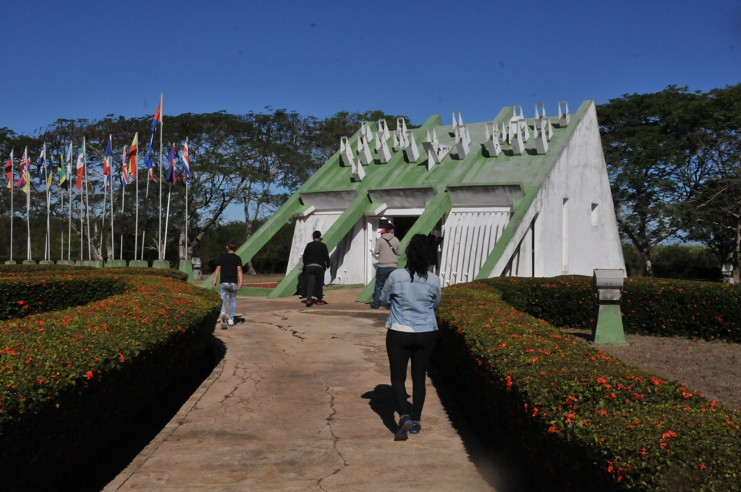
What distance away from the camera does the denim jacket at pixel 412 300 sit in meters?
7.38

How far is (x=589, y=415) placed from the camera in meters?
4.74

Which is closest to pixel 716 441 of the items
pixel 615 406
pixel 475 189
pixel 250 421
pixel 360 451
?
pixel 615 406

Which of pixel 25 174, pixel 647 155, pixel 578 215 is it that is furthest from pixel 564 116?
pixel 25 174

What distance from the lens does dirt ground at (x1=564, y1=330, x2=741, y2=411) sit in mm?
9625

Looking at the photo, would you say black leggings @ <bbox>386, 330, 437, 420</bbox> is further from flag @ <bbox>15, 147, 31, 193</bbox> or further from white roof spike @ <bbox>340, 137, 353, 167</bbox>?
flag @ <bbox>15, 147, 31, 193</bbox>

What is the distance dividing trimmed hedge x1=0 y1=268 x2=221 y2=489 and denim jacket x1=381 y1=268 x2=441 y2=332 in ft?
7.83

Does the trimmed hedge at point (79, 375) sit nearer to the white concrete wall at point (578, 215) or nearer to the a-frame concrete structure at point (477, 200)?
the a-frame concrete structure at point (477, 200)

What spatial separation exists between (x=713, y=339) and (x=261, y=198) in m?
35.3

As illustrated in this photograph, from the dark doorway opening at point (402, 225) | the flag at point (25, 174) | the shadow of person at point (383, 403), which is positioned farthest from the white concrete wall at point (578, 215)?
the flag at point (25, 174)

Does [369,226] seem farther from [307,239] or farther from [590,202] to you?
[590,202]

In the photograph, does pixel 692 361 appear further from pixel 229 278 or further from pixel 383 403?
pixel 229 278

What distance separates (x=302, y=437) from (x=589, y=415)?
3.47m

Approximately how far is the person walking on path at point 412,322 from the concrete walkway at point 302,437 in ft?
1.40

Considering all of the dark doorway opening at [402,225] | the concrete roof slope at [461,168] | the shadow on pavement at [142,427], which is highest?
the concrete roof slope at [461,168]
